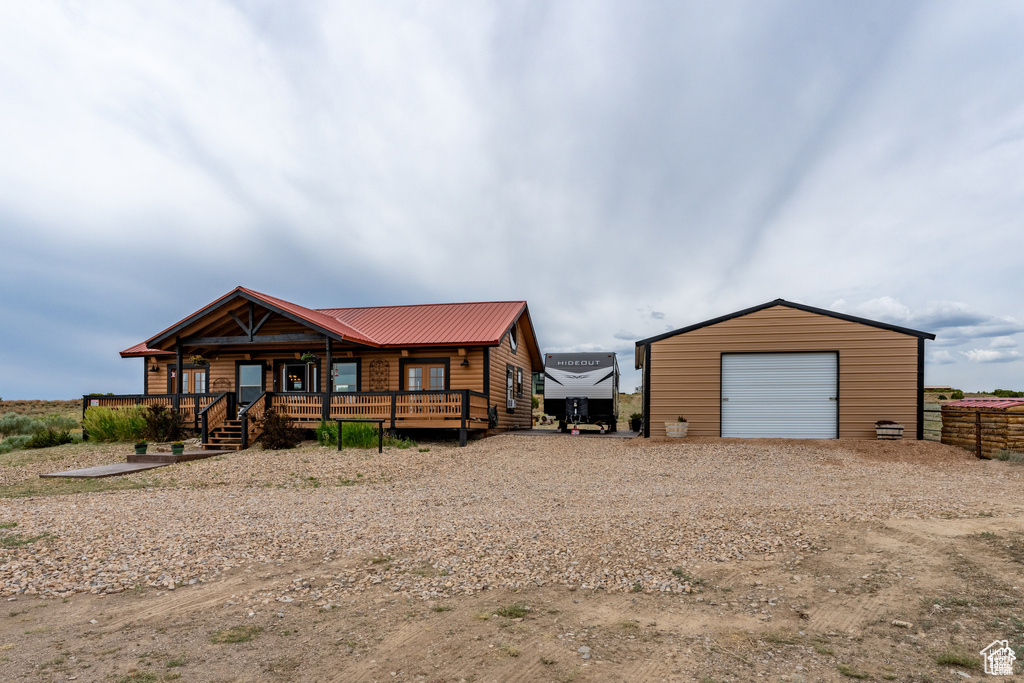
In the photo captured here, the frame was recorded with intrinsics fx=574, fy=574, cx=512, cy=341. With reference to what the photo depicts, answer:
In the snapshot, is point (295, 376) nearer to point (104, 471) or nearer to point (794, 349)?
point (104, 471)

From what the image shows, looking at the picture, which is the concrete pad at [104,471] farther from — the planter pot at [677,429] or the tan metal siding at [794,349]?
the tan metal siding at [794,349]

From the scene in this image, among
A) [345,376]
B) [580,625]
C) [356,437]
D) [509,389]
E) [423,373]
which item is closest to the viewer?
[580,625]

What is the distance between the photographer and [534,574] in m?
5.62

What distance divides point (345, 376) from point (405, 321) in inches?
125

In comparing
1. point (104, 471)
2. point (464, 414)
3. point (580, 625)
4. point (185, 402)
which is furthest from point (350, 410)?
point (580, 625)

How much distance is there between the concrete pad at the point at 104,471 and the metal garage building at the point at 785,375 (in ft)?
44.3

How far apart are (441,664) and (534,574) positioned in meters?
1.78

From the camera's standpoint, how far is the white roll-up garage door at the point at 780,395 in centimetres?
1675

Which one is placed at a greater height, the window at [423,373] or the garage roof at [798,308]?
the garage roof at [798,308]

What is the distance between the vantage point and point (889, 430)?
1585 centimetres

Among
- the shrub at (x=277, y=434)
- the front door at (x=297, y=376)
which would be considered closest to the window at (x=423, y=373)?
the front door at (x=297, y=376)

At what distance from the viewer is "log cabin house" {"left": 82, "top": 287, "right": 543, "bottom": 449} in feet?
56.5

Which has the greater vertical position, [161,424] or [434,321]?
[434,321]

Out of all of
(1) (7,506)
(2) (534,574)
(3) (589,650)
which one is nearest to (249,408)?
(1) (7,506)
